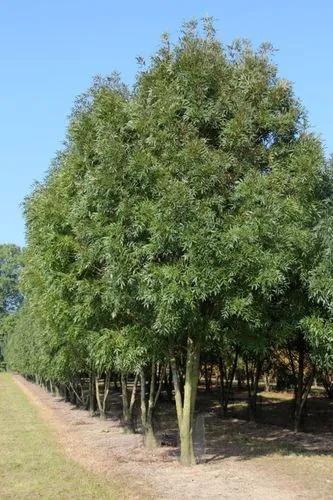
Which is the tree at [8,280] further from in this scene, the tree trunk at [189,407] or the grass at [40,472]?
the tree trunk at [189,407]

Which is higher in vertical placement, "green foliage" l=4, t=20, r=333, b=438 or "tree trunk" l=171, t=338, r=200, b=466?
"green foliage" l=4, t=20, r=333, b=438

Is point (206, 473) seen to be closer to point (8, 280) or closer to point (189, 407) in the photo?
point (189, 407)

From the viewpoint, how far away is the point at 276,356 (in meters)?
24.5

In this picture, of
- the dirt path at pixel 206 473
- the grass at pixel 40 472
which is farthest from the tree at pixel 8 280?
the dirt path at pixel 206 473

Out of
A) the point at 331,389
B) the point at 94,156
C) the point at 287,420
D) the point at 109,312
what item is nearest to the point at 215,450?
the point at 109,312

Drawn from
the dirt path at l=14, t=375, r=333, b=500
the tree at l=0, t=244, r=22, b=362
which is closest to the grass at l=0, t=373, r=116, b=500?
the dirt path at l=14, t=375, r=333, b=500

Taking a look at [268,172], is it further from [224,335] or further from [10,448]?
[10,448]

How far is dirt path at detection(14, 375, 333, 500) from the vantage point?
33.6 ft

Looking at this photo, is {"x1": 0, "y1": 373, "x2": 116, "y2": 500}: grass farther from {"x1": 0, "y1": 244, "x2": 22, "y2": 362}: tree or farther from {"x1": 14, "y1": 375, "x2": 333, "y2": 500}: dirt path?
{"x1": 0, "y1": 244, "x2": 22, "y2": 362}: tree

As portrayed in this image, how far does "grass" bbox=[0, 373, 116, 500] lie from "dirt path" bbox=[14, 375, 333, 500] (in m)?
0.47

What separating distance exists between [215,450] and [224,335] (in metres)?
4.67

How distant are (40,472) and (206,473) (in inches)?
134

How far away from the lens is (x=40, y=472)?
12.2 m

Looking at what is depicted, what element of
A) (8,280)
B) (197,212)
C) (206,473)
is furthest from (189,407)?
(8,280)
